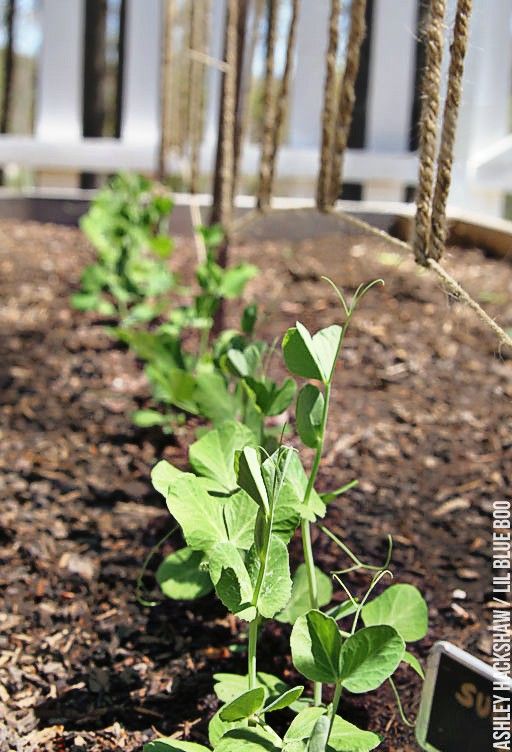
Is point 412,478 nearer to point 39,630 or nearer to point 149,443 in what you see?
point 149,443

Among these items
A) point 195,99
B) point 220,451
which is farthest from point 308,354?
point 195,99

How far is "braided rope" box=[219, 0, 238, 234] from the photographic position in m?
2.08

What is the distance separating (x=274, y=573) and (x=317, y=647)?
0.07 metres

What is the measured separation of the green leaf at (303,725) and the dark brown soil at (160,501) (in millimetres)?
225

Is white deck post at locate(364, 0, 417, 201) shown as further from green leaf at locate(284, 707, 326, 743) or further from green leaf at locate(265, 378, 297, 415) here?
green leaf at locate(284, 707, 326, 743)

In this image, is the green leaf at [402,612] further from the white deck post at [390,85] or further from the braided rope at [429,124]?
the white deck post at [390,85]

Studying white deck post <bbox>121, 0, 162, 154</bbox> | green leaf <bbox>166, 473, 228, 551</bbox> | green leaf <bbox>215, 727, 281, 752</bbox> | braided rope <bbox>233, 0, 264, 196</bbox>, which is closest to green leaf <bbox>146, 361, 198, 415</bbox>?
green leaf <bbox>166, 473, 228, 551</bbox>

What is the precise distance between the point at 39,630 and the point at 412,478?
0.63 metres

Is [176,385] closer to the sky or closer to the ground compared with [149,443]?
closer to the sky

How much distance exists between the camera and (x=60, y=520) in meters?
1.48

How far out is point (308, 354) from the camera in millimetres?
887

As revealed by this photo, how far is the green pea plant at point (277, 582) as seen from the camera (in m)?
0.76

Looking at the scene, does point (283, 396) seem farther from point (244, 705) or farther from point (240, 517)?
point (244, 705)

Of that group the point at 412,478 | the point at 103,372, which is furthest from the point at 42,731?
the point at 103,372
